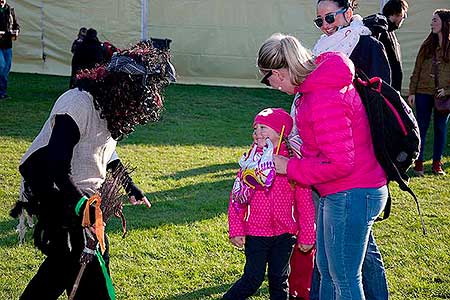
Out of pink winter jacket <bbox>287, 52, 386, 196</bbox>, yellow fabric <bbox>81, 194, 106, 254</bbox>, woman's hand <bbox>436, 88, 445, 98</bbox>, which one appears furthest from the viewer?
woman's hand <bbox>436, 88, 445, 98</bbox>

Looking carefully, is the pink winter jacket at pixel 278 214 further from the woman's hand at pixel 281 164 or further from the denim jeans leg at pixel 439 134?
the denim jeans leg at pixel 439 134

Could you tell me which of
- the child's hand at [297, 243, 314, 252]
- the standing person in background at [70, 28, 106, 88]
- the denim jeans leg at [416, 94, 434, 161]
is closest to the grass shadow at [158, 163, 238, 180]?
the denim jeans leg at [416, 94, 434, 161]

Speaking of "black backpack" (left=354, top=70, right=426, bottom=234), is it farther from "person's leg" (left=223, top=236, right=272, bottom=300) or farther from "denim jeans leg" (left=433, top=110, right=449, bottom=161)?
"denim jeans leg" (left=433, top=110, right=449, bottom=161)

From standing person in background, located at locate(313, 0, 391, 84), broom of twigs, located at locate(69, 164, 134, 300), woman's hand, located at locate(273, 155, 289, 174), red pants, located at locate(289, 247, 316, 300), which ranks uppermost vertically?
standing person in background, located at locate(313, 0, 391, 84)

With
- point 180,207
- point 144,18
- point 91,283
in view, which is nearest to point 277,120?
point 91,283

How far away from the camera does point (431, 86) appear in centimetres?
795

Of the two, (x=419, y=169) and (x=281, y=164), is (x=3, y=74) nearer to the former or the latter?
(x=419, y=169)

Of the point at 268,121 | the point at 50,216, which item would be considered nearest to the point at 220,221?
the point at 268,121

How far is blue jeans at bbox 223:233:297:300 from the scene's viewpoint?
409 cm

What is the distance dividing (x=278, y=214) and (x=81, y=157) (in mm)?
1188

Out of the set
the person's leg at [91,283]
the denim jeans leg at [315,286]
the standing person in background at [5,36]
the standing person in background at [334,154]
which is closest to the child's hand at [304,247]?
the denim jeans leg at [315,286]

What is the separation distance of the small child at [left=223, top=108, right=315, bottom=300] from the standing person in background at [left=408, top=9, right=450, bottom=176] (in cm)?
420

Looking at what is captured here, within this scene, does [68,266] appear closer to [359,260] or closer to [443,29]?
[359,260]

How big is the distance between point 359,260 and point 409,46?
36.6 feet
